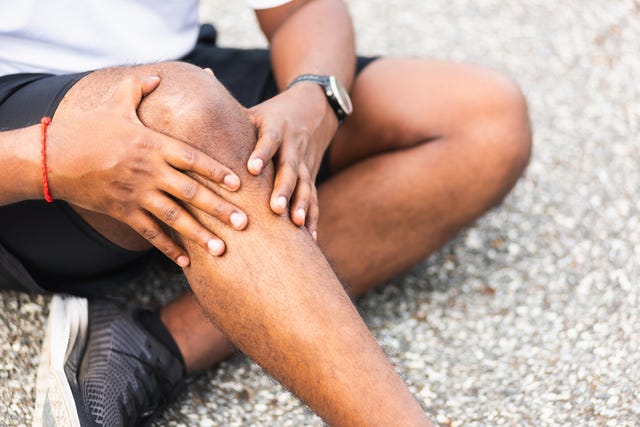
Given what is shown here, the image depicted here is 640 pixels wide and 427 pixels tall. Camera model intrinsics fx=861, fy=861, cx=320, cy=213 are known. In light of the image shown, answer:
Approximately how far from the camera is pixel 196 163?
1.61 m

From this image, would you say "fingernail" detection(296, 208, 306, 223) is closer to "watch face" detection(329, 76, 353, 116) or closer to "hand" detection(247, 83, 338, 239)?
"hand" detection(247, 83, 338, 239)

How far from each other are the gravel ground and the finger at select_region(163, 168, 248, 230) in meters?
0.78

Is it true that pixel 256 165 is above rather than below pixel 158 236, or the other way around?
above

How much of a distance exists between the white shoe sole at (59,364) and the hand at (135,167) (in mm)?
460

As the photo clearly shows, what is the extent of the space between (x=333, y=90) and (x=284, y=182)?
1.61 ft

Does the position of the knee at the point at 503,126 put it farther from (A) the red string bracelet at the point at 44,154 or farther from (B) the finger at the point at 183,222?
(A) the red string bracelet at the point at 44,154

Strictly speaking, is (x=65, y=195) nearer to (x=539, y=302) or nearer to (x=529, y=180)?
(x=539, y=302)

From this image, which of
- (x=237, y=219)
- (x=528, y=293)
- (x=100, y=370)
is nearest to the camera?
(x=237, y=219)

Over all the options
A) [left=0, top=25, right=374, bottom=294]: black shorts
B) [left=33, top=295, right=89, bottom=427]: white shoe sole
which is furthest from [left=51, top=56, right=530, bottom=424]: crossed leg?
[left=33, top=295, right=89, bottom=427]: white shoe sole

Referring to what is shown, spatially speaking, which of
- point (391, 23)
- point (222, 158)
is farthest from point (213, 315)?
point (391, 23)

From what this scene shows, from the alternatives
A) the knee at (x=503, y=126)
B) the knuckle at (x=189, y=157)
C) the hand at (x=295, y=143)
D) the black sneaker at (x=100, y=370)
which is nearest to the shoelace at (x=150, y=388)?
the black sneaker at (x=100, y=370)

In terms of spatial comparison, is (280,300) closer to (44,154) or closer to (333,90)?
(44,154)

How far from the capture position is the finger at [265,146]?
5.47 feet

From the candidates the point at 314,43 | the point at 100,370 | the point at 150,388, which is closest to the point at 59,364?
the point at 100,370
